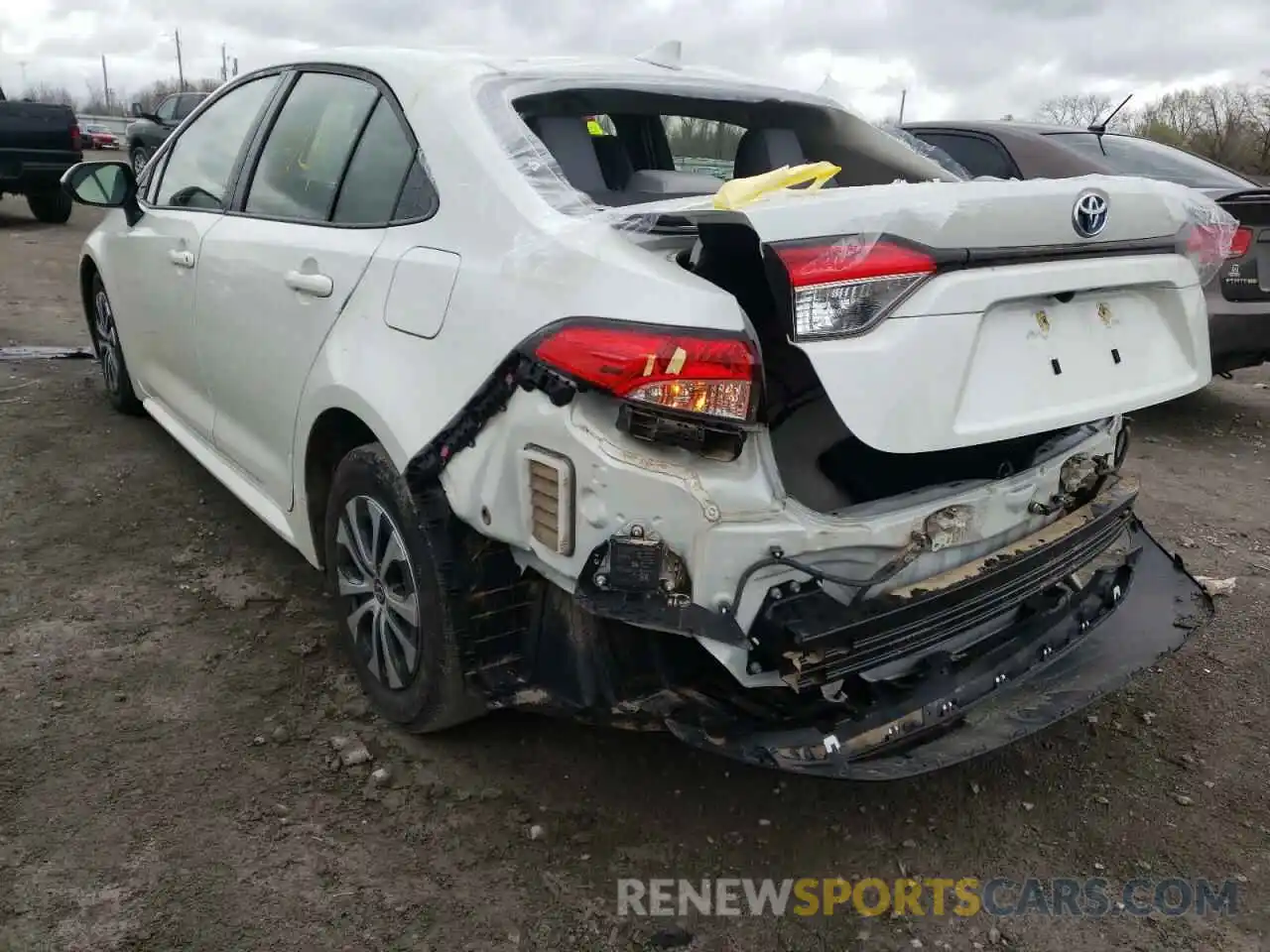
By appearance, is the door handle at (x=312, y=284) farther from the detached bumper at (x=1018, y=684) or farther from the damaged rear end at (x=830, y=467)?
the detached bumper at (x=1018, y=684)

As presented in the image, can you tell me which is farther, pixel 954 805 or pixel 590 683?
pixel 954 805

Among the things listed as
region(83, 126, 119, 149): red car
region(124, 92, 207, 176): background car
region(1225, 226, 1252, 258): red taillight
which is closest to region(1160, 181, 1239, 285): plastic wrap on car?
region(1225, 226, 1252, 258): red taillight

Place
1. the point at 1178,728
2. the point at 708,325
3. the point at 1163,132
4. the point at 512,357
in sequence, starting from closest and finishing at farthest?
1. the point at 708,325
2. the point at 512,357
3. the point at 1178,728
4. the point at 1163,132

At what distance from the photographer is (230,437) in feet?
11.0

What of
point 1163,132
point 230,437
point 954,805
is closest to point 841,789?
point 954,805

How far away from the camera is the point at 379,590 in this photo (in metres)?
2.55

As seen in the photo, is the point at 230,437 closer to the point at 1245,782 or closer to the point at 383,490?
the point at 383,490

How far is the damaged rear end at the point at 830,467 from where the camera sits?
181cm

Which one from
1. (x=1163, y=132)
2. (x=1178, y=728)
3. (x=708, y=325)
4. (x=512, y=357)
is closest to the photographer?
(x=708, y=325)

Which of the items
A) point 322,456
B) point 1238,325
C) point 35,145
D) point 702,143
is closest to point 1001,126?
point 1238,325

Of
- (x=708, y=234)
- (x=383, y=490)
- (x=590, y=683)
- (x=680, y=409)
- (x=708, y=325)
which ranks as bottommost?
(x=590, y=683)

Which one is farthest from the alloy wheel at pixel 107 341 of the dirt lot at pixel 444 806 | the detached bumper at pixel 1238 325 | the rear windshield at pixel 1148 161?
the detached bumper at pixel 1238 325

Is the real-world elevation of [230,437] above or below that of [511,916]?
above

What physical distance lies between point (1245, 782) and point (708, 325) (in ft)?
6.45
